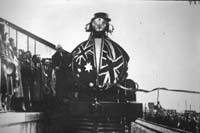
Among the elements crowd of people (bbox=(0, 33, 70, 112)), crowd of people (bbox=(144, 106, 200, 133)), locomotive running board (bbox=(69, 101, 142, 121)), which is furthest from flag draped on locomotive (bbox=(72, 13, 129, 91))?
crowd of people (bbox=(144, 106, 200, 133))

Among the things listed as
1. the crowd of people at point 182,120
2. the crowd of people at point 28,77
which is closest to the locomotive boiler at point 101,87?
the crowd of people at point 28,77

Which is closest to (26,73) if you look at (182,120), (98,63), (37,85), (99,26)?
(37,85)

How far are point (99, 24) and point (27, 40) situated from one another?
1.09 m

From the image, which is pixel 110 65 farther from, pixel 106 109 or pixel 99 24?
pixel 99 24

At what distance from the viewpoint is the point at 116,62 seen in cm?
346

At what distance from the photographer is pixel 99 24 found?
12.3ft

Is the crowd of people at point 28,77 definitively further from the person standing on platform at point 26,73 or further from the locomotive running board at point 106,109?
the locomotive running board at point 106,109

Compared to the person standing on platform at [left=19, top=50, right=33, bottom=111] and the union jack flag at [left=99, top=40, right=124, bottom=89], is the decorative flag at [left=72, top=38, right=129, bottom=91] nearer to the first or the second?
the union jack flag at [left=99, top=40, right=124, bottom=89]

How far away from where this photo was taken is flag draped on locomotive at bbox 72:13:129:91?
3.29 meters

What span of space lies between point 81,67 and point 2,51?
1.21 metres

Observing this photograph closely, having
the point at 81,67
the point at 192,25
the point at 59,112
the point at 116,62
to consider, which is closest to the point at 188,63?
the point at 192,25

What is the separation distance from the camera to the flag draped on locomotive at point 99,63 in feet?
10.8

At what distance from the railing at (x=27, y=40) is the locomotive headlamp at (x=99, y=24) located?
2.08ft

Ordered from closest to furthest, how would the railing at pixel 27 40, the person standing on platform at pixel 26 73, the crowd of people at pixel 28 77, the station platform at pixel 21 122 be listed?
the station platform at pixel 21 122 < the crowd of people at pixel 28 77 < the railing at pixel 27 40 < the person standing on platform at pixel 26 73
